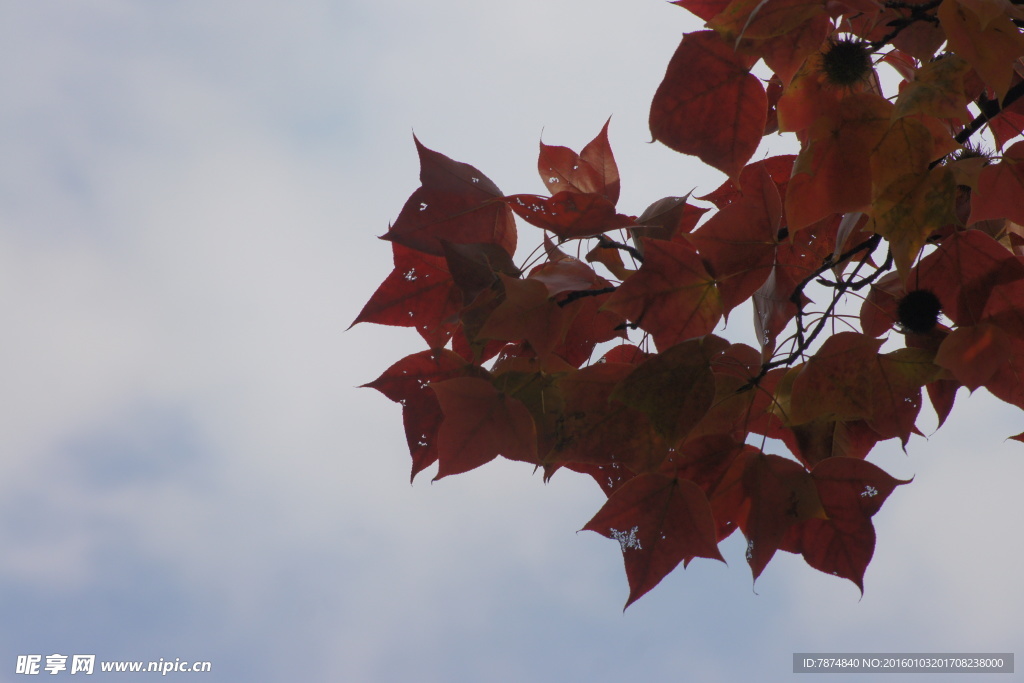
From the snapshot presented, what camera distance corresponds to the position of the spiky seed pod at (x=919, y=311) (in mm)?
595

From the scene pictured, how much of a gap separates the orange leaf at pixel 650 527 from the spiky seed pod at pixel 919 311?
0.21 metres

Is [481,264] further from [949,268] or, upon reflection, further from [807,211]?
[949,268]

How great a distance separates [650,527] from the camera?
1.94 ft

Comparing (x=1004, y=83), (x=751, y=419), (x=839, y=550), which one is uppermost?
(x=1004, y=83)

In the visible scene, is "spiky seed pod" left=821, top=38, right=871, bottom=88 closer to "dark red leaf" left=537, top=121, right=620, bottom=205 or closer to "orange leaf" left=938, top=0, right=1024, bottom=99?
"orange leaf" left=938, top=0, right=1024, bottom=99

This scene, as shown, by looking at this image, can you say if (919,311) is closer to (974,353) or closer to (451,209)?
(974,353)

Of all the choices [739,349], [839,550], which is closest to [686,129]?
[739,349]

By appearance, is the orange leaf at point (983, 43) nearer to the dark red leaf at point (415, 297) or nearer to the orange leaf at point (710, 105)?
the orange leaf at point (710, 105)

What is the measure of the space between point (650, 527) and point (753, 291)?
190 mm

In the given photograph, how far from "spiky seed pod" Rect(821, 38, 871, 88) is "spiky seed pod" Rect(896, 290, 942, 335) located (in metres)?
0.17

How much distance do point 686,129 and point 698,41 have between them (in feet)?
0.19

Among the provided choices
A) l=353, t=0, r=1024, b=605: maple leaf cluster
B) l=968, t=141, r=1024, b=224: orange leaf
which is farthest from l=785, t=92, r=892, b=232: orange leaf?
l=968, t=141, r=1024, b=224: orange leaf

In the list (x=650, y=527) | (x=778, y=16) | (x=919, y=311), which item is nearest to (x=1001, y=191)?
(x=919, y=311)

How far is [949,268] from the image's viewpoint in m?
0.59
